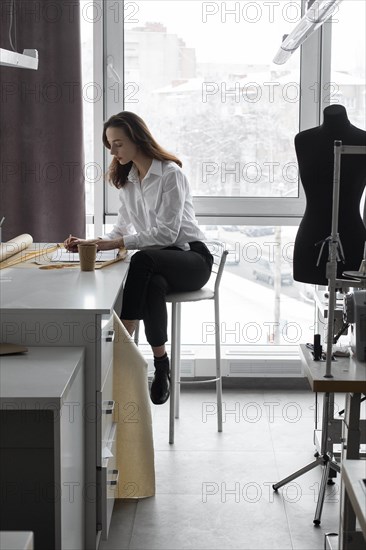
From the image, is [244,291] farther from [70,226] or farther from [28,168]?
[28,168]

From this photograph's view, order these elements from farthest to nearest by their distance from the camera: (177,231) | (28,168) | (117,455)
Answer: (28,168)
(177,231)
(117,455)

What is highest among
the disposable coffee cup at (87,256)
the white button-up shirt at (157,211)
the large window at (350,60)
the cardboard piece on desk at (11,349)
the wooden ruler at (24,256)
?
the large window at (350,60)

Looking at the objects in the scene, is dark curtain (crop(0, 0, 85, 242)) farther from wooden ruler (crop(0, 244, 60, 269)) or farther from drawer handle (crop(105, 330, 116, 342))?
drawer handle (crop(105, 330, 116, 342))

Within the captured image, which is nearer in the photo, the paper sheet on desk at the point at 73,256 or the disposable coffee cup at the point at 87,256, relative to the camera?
the disposable coffee cup at the point at 87,256

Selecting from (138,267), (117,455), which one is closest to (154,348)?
(138,267)

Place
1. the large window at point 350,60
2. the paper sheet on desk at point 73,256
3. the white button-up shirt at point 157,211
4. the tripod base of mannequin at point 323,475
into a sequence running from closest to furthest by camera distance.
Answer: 1. the tripod base of mannequin at point 323,475
2. the paper sheet on desk at point 73,256
3. the white button-up shirt at point 157,211
4. the large window at point 350,60

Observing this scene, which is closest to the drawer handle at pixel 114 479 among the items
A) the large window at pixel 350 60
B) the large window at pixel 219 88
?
the large window at pixel 219 88

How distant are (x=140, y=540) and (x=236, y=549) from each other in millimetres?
333

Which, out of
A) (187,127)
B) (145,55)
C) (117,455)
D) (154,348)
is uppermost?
(145,55)

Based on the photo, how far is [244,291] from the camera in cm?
495

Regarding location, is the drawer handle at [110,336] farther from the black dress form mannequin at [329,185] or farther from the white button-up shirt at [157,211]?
the black dress form mannequin at [329,185]

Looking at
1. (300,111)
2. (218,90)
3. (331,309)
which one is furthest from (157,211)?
(331,309)

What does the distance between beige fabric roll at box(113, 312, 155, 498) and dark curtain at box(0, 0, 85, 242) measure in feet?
4.94

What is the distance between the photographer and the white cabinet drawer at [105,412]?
2738 millimetres
